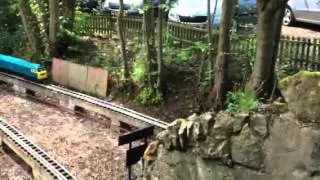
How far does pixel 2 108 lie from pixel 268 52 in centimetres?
627

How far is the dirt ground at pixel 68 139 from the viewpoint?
8.29 meters

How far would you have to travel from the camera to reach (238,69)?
11.3 metres

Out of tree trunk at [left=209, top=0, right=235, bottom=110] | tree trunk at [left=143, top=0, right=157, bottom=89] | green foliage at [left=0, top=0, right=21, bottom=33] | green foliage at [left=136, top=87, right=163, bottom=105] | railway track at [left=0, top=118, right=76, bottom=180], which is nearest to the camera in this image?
railway track at [left=0, top=118, right=76, bottom=180]

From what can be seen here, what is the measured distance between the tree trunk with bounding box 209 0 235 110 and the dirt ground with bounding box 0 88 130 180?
2.27 metres

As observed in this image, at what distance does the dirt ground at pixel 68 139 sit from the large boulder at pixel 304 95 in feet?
15.6

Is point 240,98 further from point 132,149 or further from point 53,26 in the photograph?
point 53,26

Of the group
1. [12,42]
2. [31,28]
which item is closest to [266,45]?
[31,28]

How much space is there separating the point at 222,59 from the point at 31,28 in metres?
7.55

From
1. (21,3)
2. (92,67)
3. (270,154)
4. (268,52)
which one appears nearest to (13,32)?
(21,3)

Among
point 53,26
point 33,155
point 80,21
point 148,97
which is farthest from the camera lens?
point 80,21

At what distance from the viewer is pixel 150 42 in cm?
1216

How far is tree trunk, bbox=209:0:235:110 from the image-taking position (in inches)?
400

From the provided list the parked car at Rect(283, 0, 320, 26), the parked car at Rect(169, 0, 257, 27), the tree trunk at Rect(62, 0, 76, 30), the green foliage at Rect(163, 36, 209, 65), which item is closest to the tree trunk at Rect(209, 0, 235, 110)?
the green foliage at Rect(163, 36, 209, 65)

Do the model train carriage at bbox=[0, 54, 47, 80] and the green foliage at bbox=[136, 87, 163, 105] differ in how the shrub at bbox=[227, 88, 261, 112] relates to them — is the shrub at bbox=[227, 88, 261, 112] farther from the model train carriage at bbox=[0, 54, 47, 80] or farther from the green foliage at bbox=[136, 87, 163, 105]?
the model train carriage at bbox=[0, 54, 47, 80]
